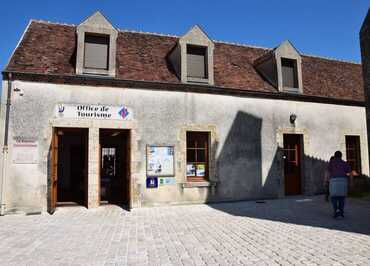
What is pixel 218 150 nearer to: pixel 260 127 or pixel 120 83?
pixel 260 127

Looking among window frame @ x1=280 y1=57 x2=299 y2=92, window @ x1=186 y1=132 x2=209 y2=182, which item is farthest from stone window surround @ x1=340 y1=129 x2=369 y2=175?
window @ x1=186 y1=132 x2=209 y2=182

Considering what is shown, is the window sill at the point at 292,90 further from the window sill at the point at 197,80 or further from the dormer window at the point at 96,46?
the dormer window at the point at 96,46

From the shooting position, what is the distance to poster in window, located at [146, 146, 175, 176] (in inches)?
372

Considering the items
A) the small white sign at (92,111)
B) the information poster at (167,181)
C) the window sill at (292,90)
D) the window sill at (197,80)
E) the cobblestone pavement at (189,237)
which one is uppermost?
the window sill at (197,80)

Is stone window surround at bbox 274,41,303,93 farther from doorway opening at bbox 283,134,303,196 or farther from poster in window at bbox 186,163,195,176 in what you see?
poster in window at bbox 186,163,195,176

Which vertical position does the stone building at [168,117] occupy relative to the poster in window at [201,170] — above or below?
above

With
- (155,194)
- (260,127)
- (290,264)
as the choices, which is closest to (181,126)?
(155,194)

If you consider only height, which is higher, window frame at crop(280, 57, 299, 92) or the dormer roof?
the dormer roof

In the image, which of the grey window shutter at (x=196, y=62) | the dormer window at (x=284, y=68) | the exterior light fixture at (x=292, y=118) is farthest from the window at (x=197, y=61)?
the exterior light fixture at (x=292, y=118)

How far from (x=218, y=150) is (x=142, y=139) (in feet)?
8.72

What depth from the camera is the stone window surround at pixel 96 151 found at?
885 centimetres

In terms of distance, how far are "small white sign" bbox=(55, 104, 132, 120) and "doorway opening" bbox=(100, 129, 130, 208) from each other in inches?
52.6

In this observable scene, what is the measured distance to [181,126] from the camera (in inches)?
392

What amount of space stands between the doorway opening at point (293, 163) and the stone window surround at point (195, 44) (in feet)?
13.0
